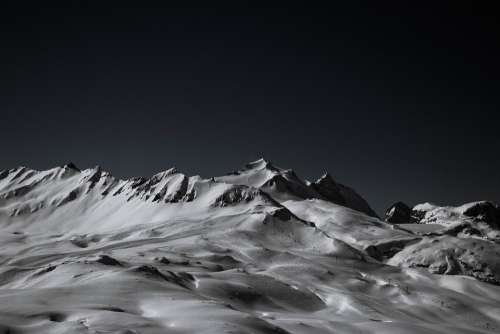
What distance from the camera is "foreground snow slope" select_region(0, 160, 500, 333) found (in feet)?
105

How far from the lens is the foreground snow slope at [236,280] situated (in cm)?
3189

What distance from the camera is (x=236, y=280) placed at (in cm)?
6575

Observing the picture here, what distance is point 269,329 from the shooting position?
32.0 m

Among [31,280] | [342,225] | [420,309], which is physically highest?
[342,225]

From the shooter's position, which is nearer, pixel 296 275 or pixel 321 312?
pixel 321 312

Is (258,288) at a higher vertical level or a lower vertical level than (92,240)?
lower

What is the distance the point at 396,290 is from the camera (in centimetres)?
9375

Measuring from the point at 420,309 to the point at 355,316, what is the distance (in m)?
30.2

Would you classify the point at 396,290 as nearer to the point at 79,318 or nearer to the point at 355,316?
the point at 355,316

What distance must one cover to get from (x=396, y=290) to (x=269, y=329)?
230 ft

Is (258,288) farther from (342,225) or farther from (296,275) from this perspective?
(342,225)

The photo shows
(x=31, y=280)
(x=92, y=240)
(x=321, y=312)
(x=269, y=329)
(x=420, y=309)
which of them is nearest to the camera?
(x=269, y=329)

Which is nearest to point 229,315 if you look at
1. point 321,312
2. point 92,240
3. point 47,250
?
point 321,312

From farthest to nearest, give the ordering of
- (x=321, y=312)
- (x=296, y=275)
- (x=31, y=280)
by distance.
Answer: (x=296, y=275) < (x=31, y=280) < (x=321, y=312)
